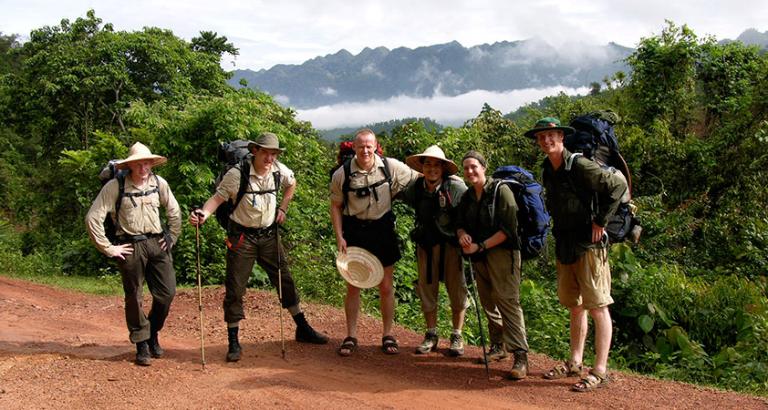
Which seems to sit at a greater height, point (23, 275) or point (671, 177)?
point (671, 177)

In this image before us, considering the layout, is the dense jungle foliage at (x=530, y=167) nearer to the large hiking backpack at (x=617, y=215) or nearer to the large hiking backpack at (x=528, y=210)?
the large hiking backpack at (x=617, y=215)

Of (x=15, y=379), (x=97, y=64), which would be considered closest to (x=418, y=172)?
(x=15, y=379)

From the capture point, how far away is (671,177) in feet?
45.1

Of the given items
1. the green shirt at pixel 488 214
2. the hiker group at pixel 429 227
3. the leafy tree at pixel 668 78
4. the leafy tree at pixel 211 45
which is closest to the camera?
the hiker group at pixel 429 227

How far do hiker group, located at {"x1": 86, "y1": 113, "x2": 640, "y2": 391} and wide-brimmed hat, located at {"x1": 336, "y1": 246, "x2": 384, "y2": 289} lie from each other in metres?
0.02

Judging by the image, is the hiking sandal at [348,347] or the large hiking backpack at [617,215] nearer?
the large hiking backpack at [617,215]

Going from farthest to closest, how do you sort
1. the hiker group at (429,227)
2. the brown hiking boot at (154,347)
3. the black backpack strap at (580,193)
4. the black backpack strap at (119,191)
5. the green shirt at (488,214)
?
the brown hiking boot at (154,347) < the black backpack strap at (119,191) < the green shirt at (488,214) < the hiker group at (429,227) < the black backpack strap at (580,193)

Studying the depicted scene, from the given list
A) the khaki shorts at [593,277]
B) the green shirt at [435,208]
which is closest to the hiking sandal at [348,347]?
the green shirt at [435,208]

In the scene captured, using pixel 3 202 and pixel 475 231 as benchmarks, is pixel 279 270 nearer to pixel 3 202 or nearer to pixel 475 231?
pixel 475 231

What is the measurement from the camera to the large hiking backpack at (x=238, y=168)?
552 centimetres

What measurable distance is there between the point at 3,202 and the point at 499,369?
2474 centimetres

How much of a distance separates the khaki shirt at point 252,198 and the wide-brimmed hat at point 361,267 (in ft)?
2.43

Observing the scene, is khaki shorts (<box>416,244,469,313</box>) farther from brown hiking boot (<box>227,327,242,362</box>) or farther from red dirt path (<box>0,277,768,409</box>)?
brown hiking boot (<box>227,327,242,362</box>)

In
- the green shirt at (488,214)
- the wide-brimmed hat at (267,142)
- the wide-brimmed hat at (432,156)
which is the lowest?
the green shirt at (488,214)
